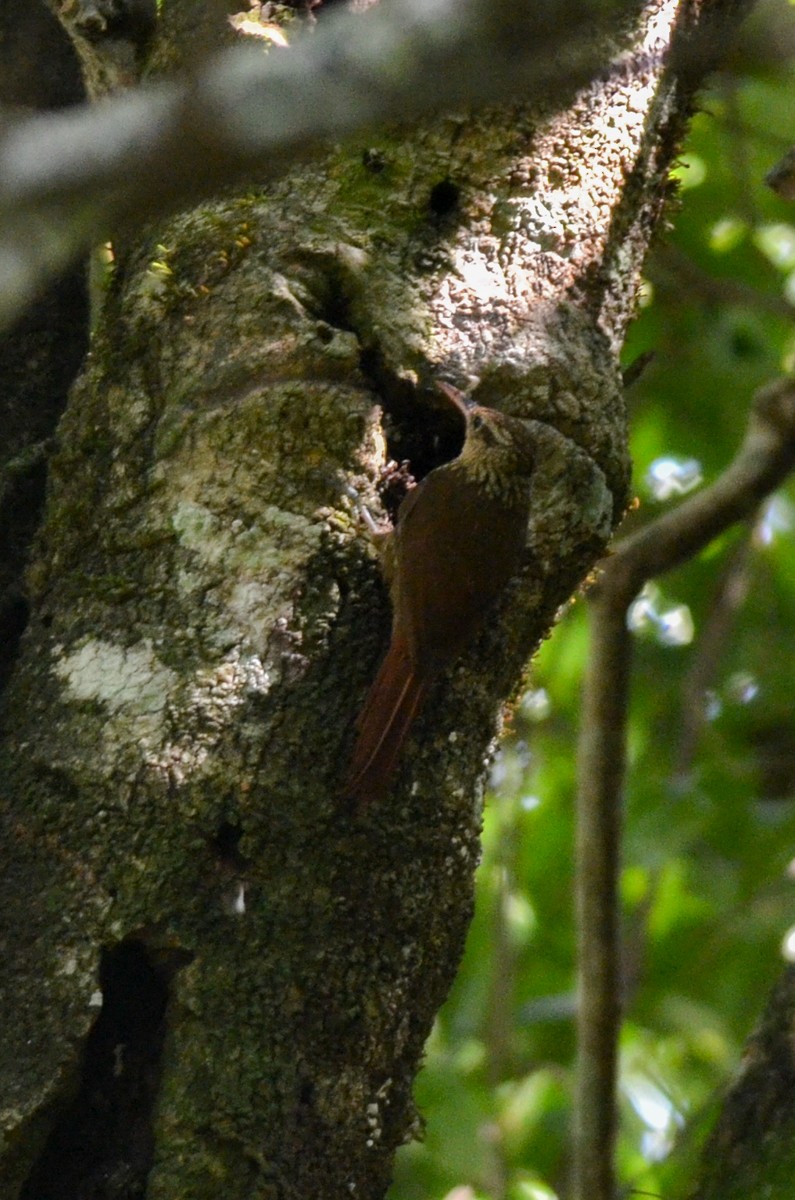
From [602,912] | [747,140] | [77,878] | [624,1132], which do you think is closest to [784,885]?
[602,912]

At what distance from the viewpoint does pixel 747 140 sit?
523 centimetres

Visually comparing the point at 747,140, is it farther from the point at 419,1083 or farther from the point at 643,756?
the point at 419,1083

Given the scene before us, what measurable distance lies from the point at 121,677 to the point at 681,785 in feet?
8.01

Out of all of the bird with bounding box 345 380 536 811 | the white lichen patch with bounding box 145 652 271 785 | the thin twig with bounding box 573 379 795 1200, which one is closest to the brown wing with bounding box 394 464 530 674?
the bird with bounding box 345 380 536 811

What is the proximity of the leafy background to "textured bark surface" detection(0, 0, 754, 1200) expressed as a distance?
184cm

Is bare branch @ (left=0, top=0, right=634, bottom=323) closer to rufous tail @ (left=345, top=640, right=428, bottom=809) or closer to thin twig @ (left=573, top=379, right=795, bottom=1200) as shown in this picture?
rufous tail @ (left=345, top=640, right=428, bottom=809)

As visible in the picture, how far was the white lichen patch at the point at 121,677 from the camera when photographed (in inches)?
93.7

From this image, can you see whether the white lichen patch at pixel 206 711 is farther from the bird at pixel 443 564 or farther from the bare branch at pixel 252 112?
the bare branch at pixel 252 112

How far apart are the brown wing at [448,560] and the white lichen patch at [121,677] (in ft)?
1.28

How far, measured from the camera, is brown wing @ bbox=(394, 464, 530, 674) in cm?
259

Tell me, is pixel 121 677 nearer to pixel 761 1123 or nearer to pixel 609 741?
pixel 761 1123

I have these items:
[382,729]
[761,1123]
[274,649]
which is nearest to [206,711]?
[274,649]

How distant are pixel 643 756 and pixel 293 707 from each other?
316 centimetres

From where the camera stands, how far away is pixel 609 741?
12.6 feet
